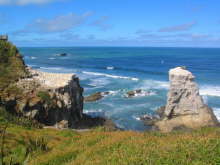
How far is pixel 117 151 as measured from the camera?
38.9 feet

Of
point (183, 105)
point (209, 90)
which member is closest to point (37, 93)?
point (183, 105)

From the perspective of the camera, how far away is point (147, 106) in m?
51.3

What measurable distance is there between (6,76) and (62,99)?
19.5 ft

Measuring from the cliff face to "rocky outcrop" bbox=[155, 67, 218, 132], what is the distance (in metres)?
10.4

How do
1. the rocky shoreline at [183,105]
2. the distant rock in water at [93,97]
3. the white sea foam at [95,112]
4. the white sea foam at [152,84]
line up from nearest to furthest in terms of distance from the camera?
the rocky shoreline at [183,105] < the white sea foam at [95,112] < the distant rock in water at [93,97] < the white sea foam at [152,84]

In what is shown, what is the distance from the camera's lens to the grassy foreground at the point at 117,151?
33.1 ft

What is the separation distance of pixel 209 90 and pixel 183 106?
27.5 metres

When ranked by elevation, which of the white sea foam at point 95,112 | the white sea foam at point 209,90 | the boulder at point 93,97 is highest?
the white sea foam at point 209,90

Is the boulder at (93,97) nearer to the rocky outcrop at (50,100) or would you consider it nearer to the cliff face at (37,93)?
the cliff face at (37,93)

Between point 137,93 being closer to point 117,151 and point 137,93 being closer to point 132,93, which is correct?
point 132,93

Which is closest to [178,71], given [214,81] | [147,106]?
[147,106]

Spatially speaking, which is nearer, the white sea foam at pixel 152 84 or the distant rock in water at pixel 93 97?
the distant rock in water at pixel 93 97

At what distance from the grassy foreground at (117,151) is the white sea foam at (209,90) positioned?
4720 centimetres

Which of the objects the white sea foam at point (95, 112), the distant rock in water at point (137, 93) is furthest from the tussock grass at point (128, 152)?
the distant rock in water at point (137, 93)
